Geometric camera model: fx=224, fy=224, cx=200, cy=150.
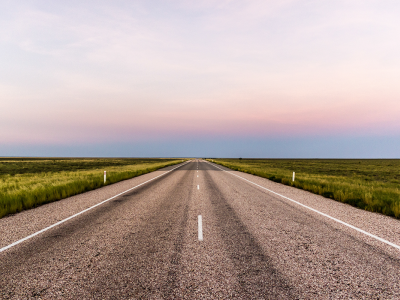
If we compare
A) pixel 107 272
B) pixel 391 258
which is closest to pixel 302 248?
pixel 391 258

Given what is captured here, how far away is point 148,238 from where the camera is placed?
5.15m

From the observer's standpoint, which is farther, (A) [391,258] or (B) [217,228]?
(B) [217,228]

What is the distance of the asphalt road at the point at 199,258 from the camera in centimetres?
313

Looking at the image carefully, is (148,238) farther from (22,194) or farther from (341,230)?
(22,194)

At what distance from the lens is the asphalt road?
10.3 feet

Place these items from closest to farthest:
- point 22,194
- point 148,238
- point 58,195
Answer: point 148,238
point 22,194
point 58,195

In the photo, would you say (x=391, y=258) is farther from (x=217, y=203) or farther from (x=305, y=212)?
(x=217, y=203)

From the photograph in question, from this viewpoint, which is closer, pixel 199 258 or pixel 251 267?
pixel 251 267

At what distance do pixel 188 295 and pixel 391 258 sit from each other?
3.90 metres

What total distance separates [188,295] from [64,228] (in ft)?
14.7

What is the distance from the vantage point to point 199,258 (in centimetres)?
409

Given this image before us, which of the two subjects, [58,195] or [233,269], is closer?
[233,269]

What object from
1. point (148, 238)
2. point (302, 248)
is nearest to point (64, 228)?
point (148, 238)

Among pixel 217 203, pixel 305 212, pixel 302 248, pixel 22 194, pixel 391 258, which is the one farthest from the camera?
pixel 22 194
